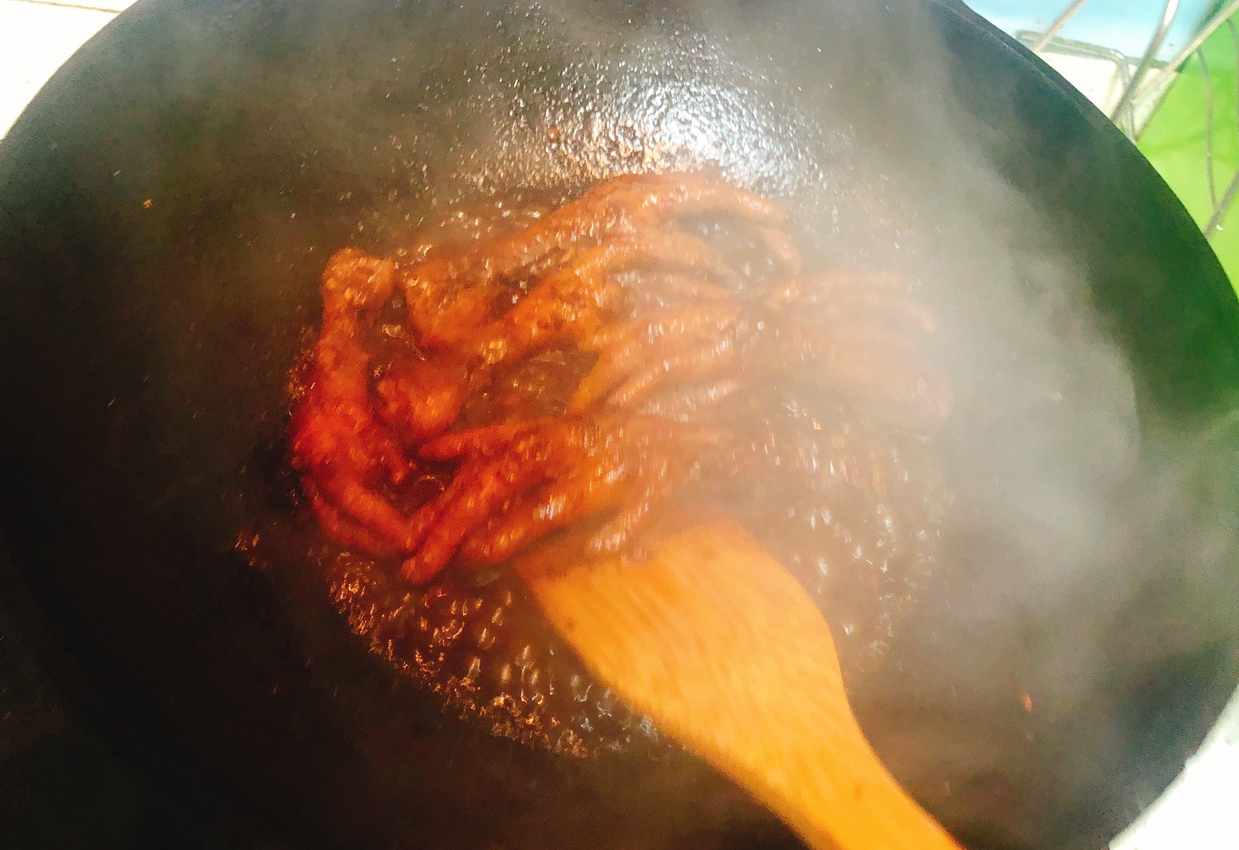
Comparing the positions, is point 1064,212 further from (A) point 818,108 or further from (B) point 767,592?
(B) point 767,592

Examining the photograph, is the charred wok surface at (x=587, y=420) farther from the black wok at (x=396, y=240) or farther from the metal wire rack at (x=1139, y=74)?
the metal wire rack at (x=1139, y=74)

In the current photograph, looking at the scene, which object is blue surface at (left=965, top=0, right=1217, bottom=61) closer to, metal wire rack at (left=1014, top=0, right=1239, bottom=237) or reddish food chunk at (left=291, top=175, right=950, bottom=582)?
metal wire rack at (left=1014, top=0, right=1239, bottom=237)

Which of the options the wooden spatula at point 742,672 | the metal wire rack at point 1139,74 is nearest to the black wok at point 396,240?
the wooden spatula at point 742,672

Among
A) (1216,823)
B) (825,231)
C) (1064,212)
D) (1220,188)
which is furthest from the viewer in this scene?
(1220,188)

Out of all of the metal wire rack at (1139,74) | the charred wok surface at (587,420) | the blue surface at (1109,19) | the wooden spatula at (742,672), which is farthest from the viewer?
the blue surface at (1109,19)


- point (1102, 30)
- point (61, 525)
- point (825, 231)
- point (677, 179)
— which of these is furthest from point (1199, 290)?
point (61, 525)

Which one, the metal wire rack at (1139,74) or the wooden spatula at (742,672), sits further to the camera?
the metal wire rack at (1139,74)
